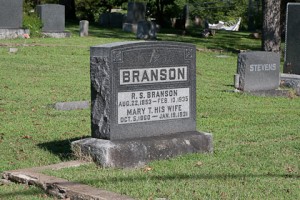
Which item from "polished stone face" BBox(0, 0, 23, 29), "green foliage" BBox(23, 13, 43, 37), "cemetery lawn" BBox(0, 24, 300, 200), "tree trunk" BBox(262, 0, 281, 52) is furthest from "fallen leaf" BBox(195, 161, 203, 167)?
"green foliage" BBox(23, 13, 43, 37)

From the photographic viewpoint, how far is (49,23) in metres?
29.1

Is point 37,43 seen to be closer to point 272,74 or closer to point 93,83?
point 272,74

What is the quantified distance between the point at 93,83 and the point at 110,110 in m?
0.40

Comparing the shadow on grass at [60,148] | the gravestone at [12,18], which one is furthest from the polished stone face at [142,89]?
the gravestone at [12,18]

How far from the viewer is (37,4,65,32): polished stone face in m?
29.0

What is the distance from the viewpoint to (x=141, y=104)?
900 centimetres

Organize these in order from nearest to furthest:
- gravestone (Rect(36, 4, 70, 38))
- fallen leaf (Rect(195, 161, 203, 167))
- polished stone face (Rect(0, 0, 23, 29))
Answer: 1. fallen leaf (Rect(195, 161, 203, 167))
2. polished stone face (Rect(0, 0, 23, 29))
3. gravestone (Rect(36, 4, 70, 38))

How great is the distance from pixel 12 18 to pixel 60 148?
712 inches

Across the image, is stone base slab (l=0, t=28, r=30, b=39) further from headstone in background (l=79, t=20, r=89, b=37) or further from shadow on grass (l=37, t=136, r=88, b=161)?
shadow on grass (l=37, t=136, r=88, b=161)

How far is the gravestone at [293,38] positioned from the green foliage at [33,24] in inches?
451

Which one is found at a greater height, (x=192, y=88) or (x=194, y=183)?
(x=192, y=88)

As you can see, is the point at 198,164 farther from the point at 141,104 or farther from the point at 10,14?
the point at 10,14

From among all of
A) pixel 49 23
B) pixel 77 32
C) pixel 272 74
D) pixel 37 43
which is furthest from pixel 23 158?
pixel 77 32

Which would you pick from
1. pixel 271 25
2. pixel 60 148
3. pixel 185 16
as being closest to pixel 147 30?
pixel 271 25
